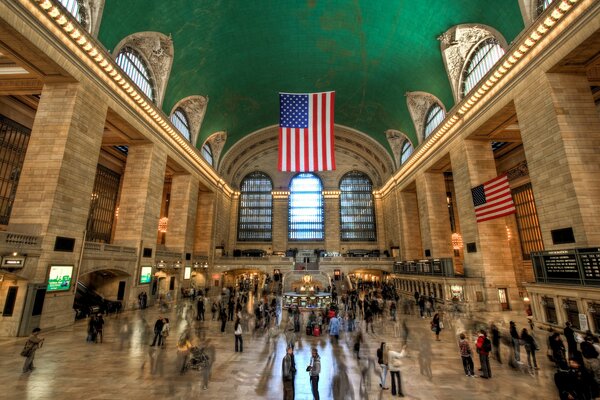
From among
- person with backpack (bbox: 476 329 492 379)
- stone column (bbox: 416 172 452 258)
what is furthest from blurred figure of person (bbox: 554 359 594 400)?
stone column (bbox: 416 172 452 258)

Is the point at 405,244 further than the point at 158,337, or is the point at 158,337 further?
the point at 405,244

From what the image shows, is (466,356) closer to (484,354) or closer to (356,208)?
(484,354)

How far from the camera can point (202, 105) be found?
25891mm

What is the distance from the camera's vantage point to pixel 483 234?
1784 centimetres

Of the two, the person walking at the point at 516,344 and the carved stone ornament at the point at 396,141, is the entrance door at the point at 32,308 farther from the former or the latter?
the carved stone ornament at the point at 396,141

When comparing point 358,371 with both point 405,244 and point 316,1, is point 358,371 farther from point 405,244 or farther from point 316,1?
point 405,244

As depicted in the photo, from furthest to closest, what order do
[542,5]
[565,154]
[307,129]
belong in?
[307,129] < [542,5] < [565,154]

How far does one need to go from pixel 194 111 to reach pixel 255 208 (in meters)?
19.5

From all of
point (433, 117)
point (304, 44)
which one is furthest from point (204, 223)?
point (433, 117)

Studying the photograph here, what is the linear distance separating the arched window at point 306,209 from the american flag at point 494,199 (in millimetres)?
26755

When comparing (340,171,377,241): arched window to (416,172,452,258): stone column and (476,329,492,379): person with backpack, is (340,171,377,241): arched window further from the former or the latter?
(476,329,492,379): person with backpack

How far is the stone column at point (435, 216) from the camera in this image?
24.4 metres

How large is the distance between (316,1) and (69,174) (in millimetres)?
17526

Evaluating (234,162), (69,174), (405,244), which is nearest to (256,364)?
(69,174)
